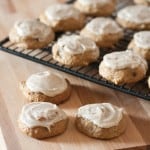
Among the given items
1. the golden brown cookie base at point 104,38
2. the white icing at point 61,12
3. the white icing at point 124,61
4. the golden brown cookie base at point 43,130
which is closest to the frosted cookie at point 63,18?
the white icing at point 61,12

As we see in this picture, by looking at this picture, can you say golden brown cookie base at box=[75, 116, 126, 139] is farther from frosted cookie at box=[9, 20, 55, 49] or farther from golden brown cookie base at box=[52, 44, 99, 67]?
frosted cookie at box=[9, 20, 55, 49]

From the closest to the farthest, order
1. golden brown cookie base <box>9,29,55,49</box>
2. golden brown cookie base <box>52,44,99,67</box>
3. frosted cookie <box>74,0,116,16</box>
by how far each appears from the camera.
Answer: golden brown cookie base <box>52,44,99,67</box> → golden brown cookie base <box>9,29,55,49</box> → frosted cookie <box>74,0,116,16</box>

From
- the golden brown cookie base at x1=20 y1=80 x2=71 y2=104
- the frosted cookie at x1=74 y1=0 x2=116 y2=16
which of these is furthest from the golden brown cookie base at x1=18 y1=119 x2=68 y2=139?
the frosted cookie at x1=74 y1=0 x2=116 y2=16

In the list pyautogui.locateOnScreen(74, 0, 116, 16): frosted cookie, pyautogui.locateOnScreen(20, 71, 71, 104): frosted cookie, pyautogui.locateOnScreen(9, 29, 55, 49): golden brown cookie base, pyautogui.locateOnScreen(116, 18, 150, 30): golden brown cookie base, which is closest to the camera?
pyautogui.locateOnScreen(20, 71, 71, 104): frosted cookie

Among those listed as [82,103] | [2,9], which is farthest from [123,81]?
[2,9]

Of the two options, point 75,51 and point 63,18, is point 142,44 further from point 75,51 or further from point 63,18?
point 63,18

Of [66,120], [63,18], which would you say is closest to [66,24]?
[63,18]

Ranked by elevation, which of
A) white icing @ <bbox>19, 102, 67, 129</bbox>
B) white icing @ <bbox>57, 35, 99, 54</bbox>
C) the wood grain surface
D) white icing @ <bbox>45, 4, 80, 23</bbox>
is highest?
white icing @ <bbox>45, 4, 80, 23</bbox>

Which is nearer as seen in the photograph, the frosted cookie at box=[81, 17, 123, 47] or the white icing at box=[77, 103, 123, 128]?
the white icing at box=[77, 103, 123, 128]
